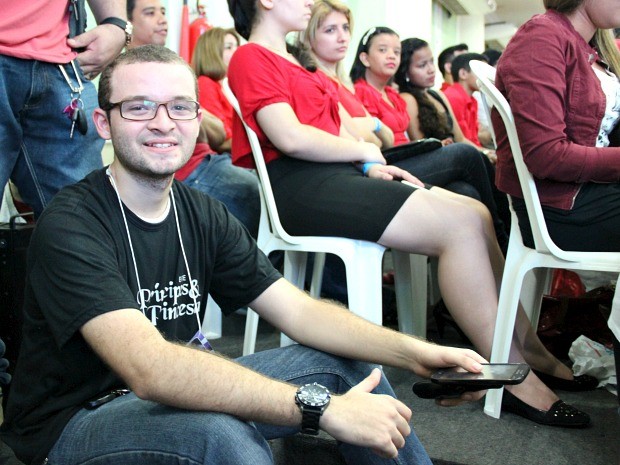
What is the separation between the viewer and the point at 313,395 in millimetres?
985

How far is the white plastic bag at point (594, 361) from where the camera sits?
183 centimetres

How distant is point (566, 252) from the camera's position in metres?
1.60

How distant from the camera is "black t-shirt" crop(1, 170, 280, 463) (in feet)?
3.34

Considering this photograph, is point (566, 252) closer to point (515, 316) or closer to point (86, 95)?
point (515, 316)

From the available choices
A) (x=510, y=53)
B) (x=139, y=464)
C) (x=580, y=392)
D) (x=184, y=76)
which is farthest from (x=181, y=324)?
(x=580, y=392)

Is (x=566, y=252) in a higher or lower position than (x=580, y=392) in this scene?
higher

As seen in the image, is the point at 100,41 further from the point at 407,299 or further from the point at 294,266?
the point at 407,299

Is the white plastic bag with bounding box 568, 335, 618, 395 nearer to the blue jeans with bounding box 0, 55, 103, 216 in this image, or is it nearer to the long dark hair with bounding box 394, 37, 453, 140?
the blue jeans with bounding box 0, 55, 103, 216

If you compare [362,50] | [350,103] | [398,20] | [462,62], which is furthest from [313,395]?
[398,20]

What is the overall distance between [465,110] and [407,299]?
2.52 m

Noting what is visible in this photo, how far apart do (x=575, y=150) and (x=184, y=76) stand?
0.86 metres

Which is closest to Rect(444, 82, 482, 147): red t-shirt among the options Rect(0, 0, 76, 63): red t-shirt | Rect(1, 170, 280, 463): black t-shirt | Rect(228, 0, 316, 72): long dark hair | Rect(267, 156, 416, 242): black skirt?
Rect(228, 0, 316, 72): long dark hair

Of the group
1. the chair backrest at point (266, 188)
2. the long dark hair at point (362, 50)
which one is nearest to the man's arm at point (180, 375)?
the chair backrest at point (266, 188)

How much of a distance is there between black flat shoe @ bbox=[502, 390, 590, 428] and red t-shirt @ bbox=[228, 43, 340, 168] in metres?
0.89
